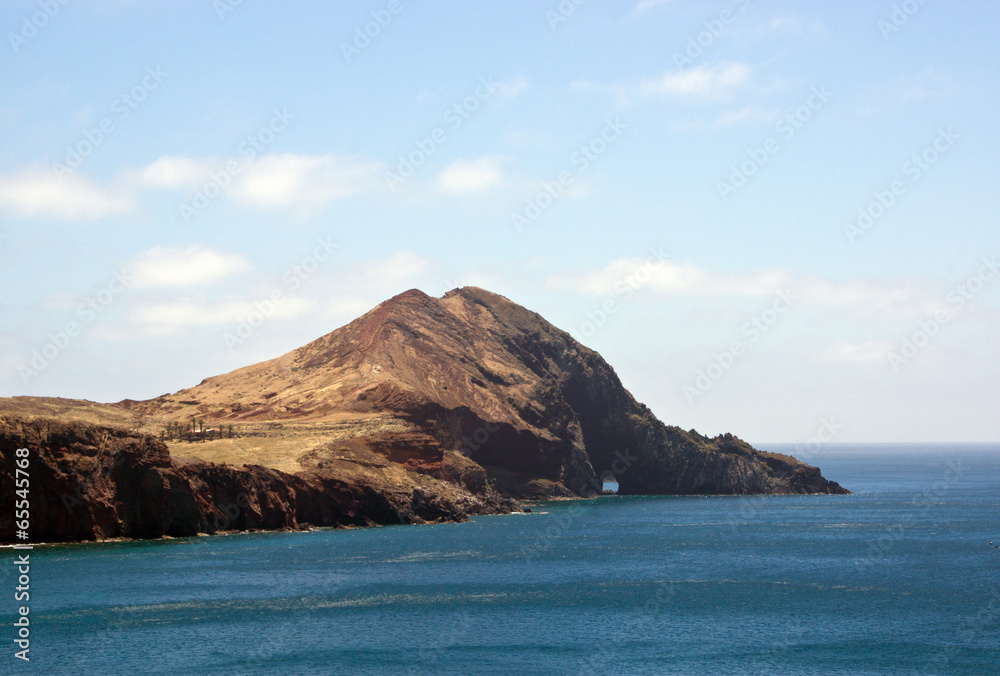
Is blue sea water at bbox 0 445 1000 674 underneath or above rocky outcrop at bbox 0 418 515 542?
underneath

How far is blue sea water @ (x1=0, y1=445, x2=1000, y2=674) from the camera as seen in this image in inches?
2803

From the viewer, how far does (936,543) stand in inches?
5379

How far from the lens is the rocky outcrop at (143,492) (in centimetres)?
12175

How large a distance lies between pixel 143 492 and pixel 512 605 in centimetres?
6076

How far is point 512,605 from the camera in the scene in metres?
91.2

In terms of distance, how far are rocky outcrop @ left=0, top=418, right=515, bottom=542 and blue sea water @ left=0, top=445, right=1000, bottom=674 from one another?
4.61 metres

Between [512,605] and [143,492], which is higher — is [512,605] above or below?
below

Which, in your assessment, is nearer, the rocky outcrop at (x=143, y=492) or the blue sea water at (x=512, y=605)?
the blue sea water at (x=512, y=605)

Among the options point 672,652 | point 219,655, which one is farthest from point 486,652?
point 219,655

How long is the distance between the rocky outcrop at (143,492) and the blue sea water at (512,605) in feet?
15.1

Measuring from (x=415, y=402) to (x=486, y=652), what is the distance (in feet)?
398

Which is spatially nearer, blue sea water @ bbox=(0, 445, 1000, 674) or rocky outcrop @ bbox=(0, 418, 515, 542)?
blue sea water @ bbox=(0, 445, 1000, 674)

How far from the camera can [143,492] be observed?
13025cm

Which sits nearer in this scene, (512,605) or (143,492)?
(512,605)
